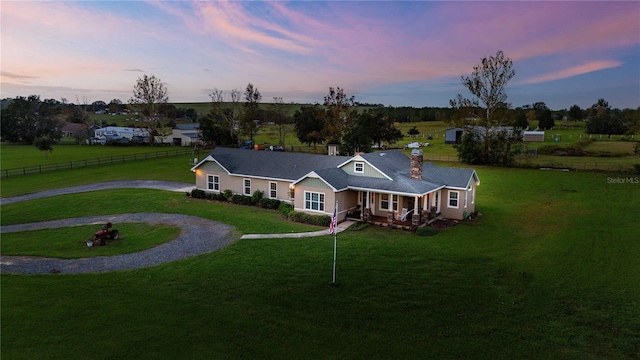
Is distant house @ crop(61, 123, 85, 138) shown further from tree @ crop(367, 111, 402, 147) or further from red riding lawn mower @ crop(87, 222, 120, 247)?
red riding lawn mower @ crop(87, 222, 120, 247)

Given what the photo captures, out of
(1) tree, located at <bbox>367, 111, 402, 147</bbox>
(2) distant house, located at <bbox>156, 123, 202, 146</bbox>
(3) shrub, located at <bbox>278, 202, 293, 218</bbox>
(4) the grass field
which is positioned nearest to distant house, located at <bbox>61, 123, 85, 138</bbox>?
(2) distant house, located at <bbox>156, 123, 202, 146</bbox>

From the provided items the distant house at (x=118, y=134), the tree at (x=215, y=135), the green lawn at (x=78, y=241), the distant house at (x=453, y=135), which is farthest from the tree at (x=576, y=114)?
the green lawn at (x=78, y=241)

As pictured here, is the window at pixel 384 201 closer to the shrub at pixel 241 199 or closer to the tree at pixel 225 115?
the shrub at pixel 241 199

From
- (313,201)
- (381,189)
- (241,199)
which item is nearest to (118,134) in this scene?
(241,199)

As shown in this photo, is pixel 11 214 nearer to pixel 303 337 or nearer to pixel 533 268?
pixel 303 337

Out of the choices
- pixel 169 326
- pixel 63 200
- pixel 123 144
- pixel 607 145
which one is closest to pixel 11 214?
pixel 63 200

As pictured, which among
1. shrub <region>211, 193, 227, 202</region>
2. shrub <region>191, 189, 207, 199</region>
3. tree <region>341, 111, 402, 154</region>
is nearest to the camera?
shrub <region>211, 193, 227, 202</region>

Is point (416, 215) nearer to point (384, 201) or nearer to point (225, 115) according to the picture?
point (384, 201)
